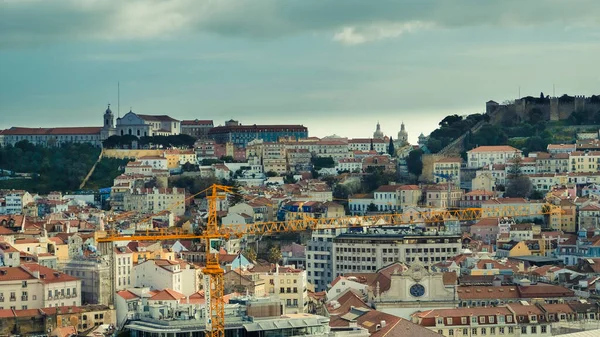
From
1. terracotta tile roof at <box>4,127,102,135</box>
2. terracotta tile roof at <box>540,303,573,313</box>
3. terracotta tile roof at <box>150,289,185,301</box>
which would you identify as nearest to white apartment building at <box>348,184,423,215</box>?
terracotta tile roof at <box>4,127,102,135</box>

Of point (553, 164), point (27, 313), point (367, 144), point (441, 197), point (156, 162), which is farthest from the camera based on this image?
point (367, 144)

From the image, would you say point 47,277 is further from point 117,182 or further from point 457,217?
point 117,182

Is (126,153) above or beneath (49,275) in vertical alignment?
above

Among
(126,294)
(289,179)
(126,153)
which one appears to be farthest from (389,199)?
(126,294)

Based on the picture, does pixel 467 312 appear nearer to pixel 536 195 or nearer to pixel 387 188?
pixel 536 195

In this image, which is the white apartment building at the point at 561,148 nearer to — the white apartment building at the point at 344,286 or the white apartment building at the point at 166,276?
the white apartment building at the point at 344,286

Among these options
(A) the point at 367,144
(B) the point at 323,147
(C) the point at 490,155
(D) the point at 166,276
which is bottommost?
(D) the point at 166,276

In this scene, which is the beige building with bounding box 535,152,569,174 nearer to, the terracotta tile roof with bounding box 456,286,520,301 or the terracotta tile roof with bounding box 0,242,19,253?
the terracotta tile roof with bounding box 456,286,520,301
